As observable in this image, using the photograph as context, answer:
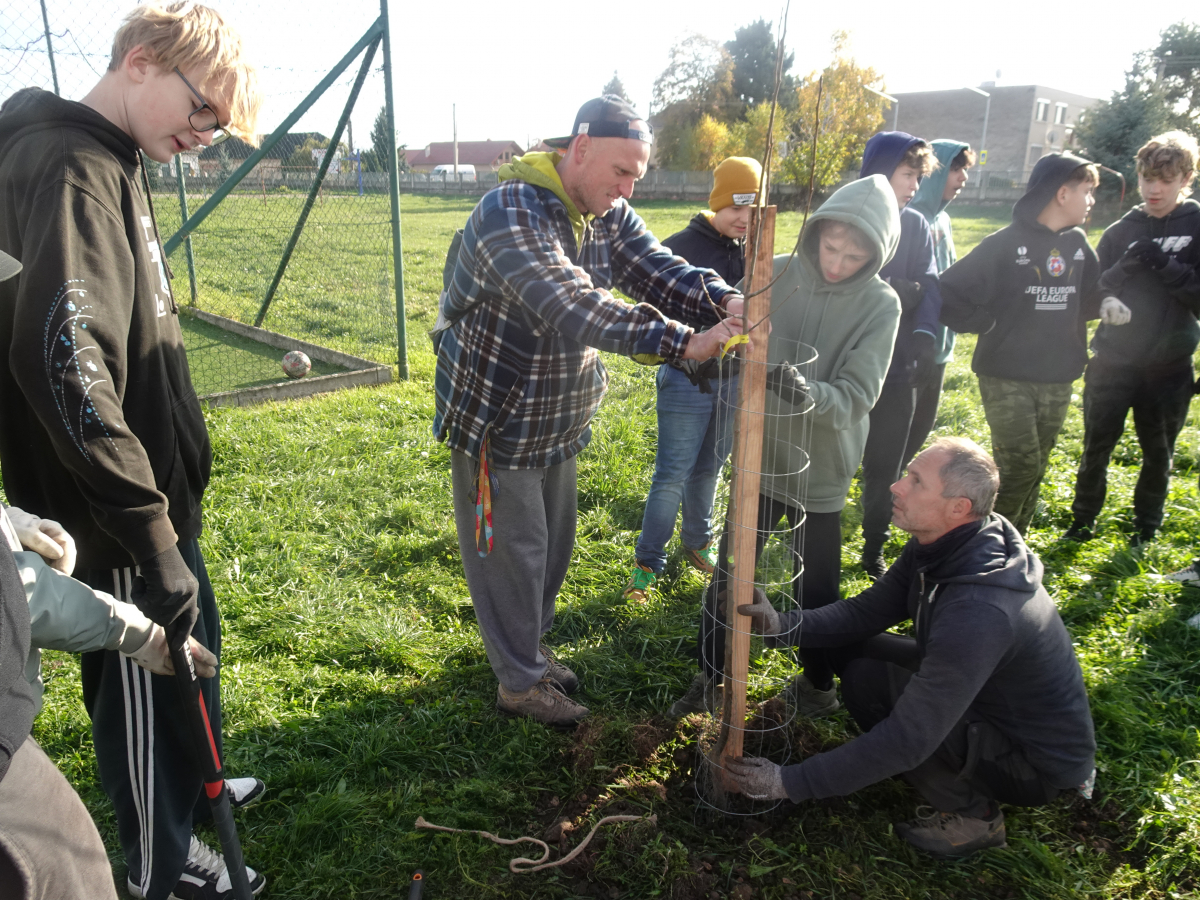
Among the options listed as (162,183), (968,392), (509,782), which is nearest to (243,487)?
(509,782)

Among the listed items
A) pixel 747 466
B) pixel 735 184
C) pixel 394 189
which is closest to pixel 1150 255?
pixel 735 184

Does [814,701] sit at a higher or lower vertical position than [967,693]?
lower

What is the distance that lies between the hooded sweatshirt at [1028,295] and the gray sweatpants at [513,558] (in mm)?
2139

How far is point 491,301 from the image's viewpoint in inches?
93.4

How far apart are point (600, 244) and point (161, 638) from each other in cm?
175

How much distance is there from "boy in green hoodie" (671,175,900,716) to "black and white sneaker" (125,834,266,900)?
1.48 meters

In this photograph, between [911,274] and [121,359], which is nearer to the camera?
[121,359]

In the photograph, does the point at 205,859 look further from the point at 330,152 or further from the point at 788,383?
the point at 330,152

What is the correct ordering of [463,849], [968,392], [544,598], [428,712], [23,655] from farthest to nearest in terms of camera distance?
[968,392], [544,598], [428,712], [463,849], [23,655]

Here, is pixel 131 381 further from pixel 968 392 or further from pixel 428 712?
pixel 968 392

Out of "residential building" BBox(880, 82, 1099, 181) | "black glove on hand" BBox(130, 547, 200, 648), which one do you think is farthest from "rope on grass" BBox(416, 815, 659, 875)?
"residential building" BBox(880, 82, 1099, 181)

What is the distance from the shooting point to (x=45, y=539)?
4.89ft

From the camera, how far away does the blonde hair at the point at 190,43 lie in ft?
5.20

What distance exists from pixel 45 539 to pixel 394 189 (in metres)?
5.40
